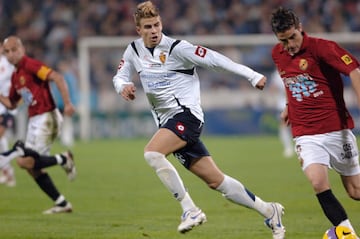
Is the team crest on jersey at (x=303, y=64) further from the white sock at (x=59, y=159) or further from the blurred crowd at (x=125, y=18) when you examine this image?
the blurred crowd at (x=125, y=18)

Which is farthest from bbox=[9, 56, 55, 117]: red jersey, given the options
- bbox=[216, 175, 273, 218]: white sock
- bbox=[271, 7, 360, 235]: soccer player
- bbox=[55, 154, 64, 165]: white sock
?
bbox=[271, 7, 360, 235]: soccer player

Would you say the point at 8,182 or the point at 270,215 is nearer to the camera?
the point at 270,215

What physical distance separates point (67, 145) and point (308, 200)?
14.9 metres

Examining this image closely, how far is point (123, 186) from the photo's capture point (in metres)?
15.6

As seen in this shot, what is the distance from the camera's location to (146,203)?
42.8 feet

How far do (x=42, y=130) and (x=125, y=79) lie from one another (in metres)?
3.45

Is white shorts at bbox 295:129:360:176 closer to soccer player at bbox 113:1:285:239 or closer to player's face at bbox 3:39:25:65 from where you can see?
soccer player at bbox 113:1:285:239

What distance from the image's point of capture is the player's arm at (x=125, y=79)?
8695 mm

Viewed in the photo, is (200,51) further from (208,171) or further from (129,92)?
(208,171)

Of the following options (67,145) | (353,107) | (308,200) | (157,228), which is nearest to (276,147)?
(353,107)

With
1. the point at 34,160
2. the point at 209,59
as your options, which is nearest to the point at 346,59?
the point at 209,59

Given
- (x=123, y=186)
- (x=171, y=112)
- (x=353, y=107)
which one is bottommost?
(x=353, y=107)

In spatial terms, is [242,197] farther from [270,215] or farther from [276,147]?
[276,147]

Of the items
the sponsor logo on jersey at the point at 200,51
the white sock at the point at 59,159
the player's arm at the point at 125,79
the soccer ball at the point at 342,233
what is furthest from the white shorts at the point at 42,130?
the soccer ball at the point at 342,233
